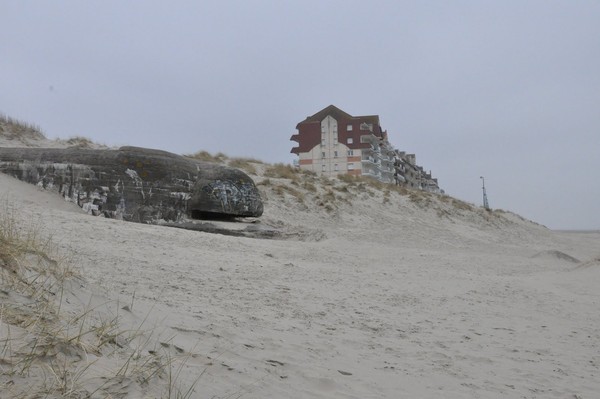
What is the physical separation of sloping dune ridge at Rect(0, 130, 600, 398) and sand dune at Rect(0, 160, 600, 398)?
2 centimetres

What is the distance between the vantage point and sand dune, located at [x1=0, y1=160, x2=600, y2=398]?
2.80 metres

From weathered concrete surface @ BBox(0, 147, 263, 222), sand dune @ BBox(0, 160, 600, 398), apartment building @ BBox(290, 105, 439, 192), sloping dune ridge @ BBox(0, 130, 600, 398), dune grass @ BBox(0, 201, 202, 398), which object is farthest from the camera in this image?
apartment building @ BBox(290, 105, 439, 192)

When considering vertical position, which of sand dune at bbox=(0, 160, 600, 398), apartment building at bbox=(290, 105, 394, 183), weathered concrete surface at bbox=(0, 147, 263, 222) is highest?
apartment building at bbox=(290, 105, 394, 183)

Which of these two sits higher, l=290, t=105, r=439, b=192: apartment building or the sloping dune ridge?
l=290, t=105, r=439, b=192: apartment building

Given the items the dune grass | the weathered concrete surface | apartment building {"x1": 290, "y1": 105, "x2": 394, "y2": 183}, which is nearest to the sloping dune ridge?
the dune grass

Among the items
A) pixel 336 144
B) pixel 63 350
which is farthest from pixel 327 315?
pixel 336 144

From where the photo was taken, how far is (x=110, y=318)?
2869 mm

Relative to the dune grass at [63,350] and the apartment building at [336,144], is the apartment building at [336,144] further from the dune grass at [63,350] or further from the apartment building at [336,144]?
the dune grass at [63,350]

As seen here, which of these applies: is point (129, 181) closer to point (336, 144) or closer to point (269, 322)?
point (269, 322)

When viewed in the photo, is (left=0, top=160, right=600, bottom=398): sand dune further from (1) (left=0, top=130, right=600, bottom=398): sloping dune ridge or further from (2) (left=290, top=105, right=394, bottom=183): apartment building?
(2) (left=290, top=105, right=394, bottom=183): apartment building

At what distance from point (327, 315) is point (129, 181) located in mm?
6859

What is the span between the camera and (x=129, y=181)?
9.90 m

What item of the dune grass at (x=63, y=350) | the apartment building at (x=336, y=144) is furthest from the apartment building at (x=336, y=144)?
the dune grass at (x=63, y=350)

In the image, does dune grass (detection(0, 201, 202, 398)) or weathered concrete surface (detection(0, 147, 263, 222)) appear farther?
weathered concrete surface (detection(0, 147, 263, 222))
